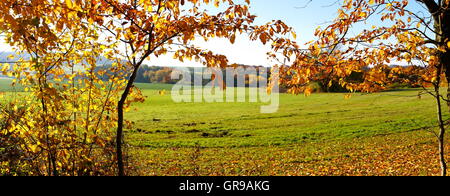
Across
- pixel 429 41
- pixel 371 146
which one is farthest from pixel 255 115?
pixel 429 41

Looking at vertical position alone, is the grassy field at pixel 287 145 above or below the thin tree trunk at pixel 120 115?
below

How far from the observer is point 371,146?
13.2 meters

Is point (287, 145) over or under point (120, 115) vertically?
under

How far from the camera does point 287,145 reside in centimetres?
1439

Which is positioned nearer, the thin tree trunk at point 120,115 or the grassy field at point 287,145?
the thin tree trunk at point 120,115

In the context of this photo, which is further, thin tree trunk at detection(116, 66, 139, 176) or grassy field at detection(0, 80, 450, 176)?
grassy field at detection(0, 80, 450, 176)

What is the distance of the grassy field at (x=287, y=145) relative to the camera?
9688mm

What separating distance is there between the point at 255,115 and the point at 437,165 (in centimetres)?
1676

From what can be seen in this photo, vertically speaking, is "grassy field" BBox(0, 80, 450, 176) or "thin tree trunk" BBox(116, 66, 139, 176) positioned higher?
"thin tree trunk" BBox(116, 66, 139, 176)

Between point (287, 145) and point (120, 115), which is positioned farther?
point (287, 145)

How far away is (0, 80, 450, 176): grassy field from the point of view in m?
9.69

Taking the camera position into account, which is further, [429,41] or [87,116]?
[429,41]

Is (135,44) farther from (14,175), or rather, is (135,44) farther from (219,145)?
(219,145)

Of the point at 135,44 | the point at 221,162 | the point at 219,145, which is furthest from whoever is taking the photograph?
the point at 219,145
